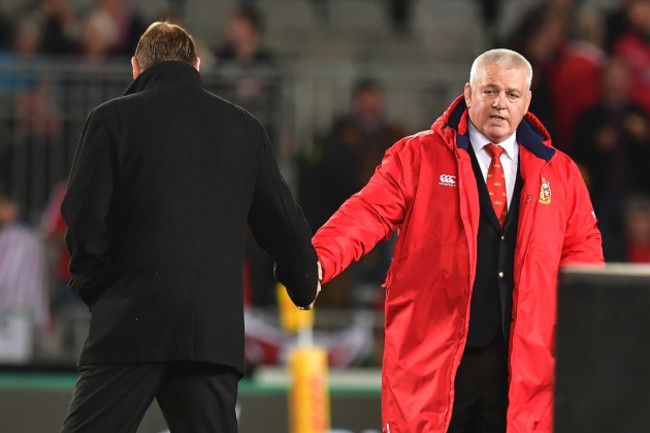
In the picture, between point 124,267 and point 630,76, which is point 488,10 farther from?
point 124,267

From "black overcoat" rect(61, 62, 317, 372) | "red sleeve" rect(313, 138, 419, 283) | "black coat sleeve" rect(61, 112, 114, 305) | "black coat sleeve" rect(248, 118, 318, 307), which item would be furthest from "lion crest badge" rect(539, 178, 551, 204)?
"black coat sleeve" rect(61, 112, 114, 305)

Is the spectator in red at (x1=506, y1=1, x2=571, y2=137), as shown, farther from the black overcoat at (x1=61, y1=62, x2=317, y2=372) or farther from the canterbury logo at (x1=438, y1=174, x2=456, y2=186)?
the black overcoat at (x1=61, y1=62, x2=317, y2=372)

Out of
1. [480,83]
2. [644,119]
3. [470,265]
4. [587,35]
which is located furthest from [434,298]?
[587,35]

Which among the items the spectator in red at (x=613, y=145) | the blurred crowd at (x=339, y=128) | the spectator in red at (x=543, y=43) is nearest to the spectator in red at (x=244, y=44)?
the blurred crowd at (x=339, y=128)

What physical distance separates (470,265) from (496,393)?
20.6 inches

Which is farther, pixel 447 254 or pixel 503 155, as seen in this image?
pixel 503 155

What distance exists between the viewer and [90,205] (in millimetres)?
4707

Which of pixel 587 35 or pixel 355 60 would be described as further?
pixel 355 60

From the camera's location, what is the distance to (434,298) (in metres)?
5.34

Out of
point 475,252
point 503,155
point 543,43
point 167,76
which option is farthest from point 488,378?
point 543,43

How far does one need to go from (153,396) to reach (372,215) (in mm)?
1252

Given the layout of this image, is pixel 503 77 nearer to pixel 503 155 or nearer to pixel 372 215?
pixel 503 155

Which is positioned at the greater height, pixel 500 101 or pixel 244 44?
pixel 244 44

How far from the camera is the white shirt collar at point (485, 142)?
5488 millimetres
